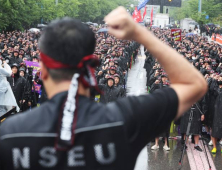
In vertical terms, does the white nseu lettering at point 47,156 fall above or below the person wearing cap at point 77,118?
below

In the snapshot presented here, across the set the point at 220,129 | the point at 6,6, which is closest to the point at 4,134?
the point at 220,129

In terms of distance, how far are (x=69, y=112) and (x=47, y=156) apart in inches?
7.3

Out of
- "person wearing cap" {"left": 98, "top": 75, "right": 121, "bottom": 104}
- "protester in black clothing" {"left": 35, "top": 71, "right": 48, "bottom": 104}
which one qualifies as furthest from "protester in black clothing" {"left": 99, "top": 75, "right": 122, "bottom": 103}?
"protester in black clothing" {"left": 35, "top": 71, "right": 48, "bottom": 104}

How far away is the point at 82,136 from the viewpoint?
5.82 ft

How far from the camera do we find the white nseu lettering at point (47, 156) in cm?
175

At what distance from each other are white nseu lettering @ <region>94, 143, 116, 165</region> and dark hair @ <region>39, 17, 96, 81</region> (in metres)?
0.31

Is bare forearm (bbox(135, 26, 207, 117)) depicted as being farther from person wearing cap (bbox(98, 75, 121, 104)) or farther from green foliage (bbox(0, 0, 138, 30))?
green foliage (bbox(0, 0, 138, 30))

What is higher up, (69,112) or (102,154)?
(69,112)

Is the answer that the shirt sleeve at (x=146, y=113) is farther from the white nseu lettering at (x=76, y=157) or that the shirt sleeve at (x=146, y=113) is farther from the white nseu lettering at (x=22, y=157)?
the white nseu lettering at (x=22, y=157)

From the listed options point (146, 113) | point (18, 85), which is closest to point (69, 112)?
point (146, 113)

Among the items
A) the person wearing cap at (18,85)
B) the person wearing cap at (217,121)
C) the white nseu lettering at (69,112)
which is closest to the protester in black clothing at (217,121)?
the person wearing cap at (217,121)

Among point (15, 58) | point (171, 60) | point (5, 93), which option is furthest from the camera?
point (15, 58)

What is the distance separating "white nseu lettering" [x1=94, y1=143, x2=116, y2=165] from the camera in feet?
5.81

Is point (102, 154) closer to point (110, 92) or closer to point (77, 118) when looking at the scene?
point (77, 118)
